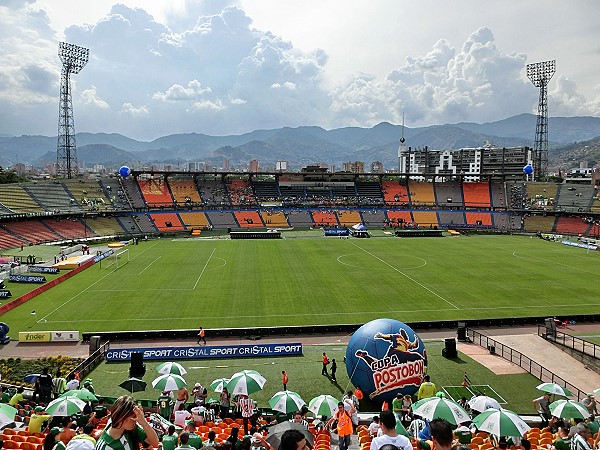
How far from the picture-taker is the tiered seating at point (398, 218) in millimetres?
91125

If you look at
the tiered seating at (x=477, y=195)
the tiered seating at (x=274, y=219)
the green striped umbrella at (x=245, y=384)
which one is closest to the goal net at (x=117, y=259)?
the tiered seating at (x=274, y=219)

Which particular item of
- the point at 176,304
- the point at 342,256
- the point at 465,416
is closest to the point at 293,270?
the point at 342,256

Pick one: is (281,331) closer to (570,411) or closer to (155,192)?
(570,411)

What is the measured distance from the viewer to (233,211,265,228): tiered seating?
89.2m

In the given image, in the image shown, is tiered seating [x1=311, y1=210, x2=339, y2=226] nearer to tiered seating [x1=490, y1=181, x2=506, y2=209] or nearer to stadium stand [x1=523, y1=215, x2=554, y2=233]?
tiered seating [x1=490, y1=181, x2=506, y2=209]

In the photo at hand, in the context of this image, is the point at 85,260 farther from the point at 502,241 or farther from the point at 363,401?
the point at 502,241

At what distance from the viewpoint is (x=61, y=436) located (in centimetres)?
1016

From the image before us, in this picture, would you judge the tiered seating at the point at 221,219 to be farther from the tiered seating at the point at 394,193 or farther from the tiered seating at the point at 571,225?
the tiered seating at the point at 571,225

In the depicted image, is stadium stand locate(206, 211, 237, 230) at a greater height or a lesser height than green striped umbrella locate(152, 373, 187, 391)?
greater

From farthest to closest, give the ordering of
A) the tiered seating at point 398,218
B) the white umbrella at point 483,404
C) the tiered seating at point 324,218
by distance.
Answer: the tiered seating at point 324,218 → the tiered seating at point 398,218 → the white umbrella at point 483,404

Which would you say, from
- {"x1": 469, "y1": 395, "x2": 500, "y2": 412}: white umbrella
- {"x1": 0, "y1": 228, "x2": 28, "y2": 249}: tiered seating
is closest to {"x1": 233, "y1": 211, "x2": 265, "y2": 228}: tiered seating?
{"x1": 0, "y1": 228, "x2": 28, "y2": 249}: tiered seating

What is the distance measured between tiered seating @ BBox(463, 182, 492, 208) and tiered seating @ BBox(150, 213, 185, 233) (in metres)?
59.7

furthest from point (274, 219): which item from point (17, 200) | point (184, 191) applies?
point (17, 200)

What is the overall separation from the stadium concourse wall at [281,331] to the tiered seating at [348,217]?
60064 millimetres
